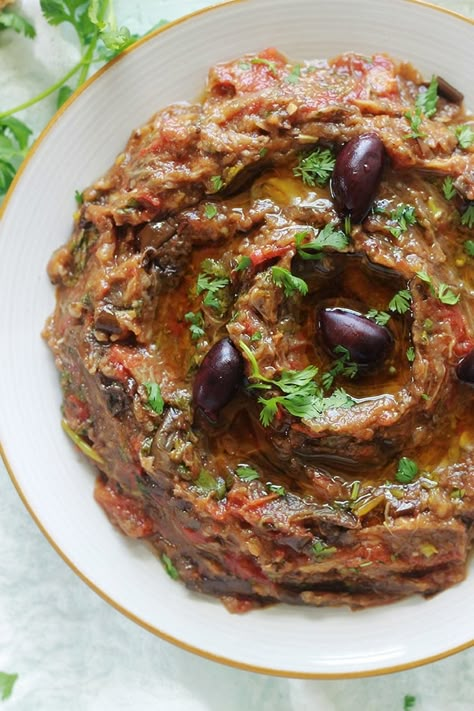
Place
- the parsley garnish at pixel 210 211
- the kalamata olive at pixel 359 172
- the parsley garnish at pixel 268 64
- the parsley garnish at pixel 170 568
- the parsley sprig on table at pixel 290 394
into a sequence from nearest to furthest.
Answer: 1. the kalamata olive at pixel 359 172
2. the parsley sprig on table at pixel 290 394
3. the parsley garnish at pixel 210 211
4. the parsley garnish at pixel 268 64
5. the parsley garnish at pixel 170 568

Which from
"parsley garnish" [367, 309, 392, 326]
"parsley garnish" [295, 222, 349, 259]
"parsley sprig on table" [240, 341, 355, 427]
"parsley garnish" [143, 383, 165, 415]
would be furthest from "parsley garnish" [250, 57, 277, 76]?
"parsley garnish" [143, 383, 165, 415]

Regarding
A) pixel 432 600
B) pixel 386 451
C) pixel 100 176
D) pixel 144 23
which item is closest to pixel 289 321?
pixel 386 451

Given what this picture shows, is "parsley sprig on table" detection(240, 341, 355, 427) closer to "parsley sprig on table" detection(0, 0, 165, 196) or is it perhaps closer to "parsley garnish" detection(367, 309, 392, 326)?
"parsley garnish" detection(367, 309, 392, 326)

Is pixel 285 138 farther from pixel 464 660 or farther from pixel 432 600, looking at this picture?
pixel 464 660

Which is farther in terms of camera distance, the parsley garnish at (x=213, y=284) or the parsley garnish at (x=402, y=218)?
the parsley garnish at (x=213, y=284)

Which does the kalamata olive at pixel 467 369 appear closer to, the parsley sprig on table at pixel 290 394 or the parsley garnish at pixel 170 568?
the parsley sprig on table at pixel 290 394

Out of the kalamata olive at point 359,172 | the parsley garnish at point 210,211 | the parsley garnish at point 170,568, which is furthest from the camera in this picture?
the parsley garnish at point 170,568

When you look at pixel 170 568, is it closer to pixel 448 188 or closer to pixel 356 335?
pixel 356 335

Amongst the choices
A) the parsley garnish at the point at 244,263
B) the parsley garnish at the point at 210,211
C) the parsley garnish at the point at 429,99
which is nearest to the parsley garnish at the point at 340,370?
the parsley garnish at the point at 244,263
